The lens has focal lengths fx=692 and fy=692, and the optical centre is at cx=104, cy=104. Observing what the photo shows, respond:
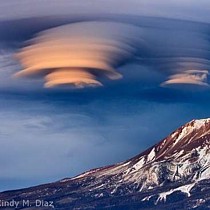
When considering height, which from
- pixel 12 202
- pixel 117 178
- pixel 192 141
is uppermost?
pixel 192 141

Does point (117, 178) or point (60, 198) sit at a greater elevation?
point (117, 178)

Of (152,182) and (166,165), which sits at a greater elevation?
(166,165)

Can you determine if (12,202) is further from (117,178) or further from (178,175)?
(178,175)

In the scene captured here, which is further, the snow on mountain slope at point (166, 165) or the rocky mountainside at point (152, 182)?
the snow on mountain slope at point (166, 165)

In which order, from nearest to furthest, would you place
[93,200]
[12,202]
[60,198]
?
[12,202]
[60,198]
[93,200]

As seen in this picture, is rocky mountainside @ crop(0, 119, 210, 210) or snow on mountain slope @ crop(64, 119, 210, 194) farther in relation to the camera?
snow on mountain slope @ crop(64, 119, 210, 194)

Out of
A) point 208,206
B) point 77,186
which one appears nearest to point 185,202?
point 208,206

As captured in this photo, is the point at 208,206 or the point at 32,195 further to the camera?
the point at 208,206

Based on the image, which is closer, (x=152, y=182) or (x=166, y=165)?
(x=152, y=182)
